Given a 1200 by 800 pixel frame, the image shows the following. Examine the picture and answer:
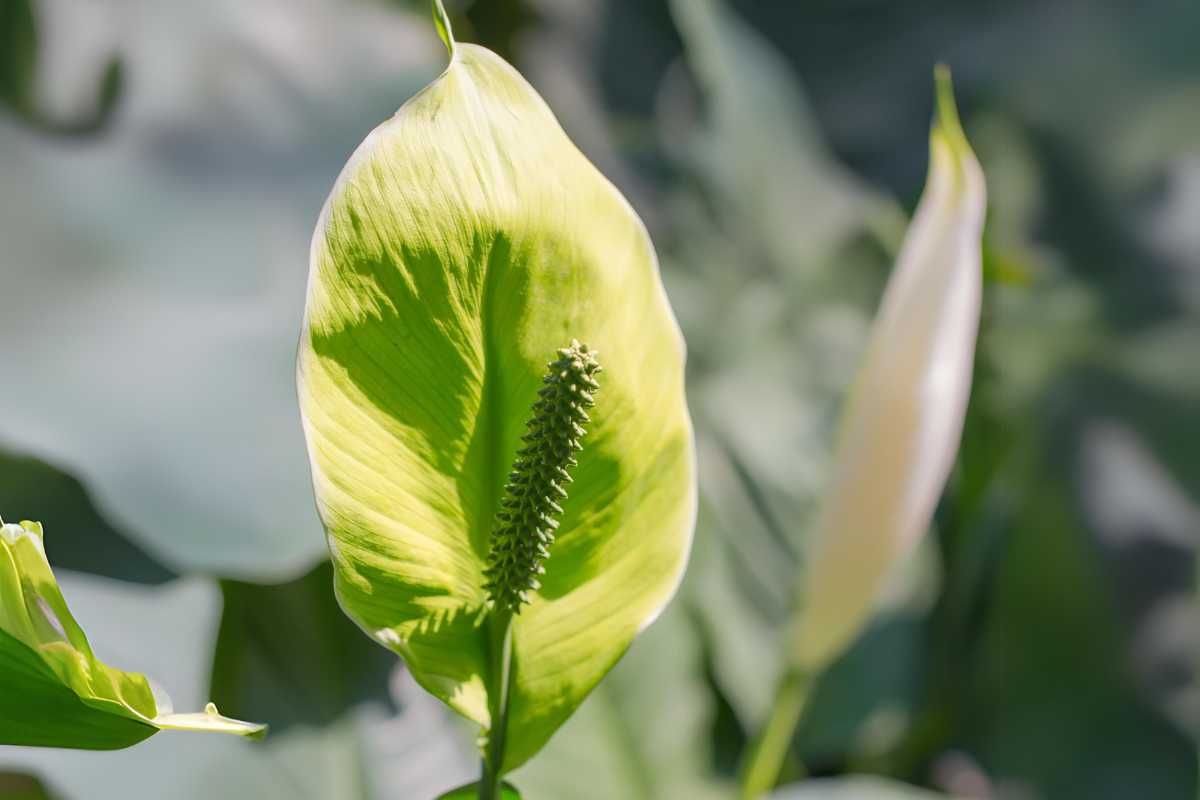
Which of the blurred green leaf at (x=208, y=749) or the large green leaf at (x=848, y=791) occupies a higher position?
the blurred green leaf at (x=208, y=749)

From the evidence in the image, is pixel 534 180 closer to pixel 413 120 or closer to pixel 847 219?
pixel 413 120

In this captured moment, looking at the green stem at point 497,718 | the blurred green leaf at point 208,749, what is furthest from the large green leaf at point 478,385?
the blurred green leaf at point 208,749

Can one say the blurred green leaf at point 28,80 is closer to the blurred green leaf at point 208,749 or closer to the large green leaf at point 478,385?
the blurred green leaf at point 208,749

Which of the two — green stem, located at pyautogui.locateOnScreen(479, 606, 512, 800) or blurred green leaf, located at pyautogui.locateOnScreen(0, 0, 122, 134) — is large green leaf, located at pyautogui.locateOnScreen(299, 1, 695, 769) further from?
blurred green leaf, located at pyautogui.locateOnScreen(0, 0, 122, 134)

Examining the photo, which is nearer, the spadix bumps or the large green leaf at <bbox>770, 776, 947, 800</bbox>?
the spadix bumps

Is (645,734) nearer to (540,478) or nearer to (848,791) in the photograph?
(848,791)

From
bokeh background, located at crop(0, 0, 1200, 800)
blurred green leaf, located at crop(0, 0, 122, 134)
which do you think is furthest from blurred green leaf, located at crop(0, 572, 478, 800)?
blurred green leaf, located at crop(0, 0, 122, 134)

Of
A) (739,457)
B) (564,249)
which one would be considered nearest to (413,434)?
(564,249)

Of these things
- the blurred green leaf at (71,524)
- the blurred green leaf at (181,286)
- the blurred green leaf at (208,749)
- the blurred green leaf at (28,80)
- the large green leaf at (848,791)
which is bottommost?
the large green leaf at (848,791)
